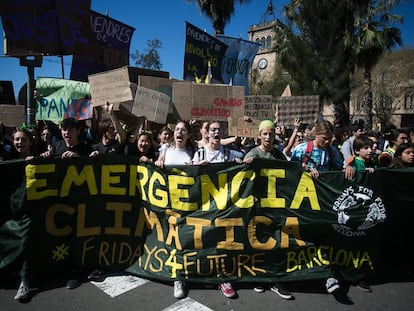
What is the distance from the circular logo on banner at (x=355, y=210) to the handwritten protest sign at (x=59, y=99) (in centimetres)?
499

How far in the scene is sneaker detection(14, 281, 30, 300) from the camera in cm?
284

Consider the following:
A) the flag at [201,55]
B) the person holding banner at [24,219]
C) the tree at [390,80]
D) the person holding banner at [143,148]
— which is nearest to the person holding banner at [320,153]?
the person holding banner at [143,148]

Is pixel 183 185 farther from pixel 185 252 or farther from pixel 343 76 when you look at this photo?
pixel 343 76

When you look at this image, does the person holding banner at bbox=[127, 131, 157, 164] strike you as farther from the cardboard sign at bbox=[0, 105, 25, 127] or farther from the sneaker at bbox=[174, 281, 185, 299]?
the cardboard sign at bbox=[0, 105, 25, 127]

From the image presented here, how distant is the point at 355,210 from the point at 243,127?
6.79ft

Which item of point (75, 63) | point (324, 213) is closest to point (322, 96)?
point (75, 63)

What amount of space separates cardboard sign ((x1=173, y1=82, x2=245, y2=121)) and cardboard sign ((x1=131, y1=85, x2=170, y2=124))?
1.82 ft

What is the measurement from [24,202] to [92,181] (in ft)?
2.32

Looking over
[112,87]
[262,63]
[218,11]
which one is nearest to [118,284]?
[112,87]

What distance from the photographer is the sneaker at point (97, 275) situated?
10.5ft

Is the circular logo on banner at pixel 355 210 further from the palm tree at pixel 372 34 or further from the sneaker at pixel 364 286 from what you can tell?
the palm tree at pixel 372 34

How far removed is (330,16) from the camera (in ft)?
52.8

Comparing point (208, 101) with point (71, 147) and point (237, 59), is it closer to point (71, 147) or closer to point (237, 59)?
point (71, 147)

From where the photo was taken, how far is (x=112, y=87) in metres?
4.10
